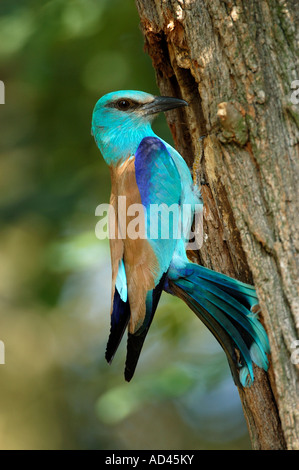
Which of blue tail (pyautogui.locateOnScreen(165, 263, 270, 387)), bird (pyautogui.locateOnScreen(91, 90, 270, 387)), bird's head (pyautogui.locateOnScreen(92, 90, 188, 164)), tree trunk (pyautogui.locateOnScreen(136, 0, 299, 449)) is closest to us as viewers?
tree trunk (pyautogui.locateOnScreen(136, 0, 299, 449))

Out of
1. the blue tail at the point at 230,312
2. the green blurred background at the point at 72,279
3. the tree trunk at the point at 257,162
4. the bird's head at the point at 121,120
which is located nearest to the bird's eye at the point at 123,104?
the bird's head at the point at 121,120

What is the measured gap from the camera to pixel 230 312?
2.95 metres

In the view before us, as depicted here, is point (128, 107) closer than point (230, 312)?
No

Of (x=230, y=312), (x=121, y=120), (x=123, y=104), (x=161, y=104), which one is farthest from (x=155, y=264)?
(x=123, y=104)

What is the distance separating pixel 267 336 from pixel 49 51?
311cm

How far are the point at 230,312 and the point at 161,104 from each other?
1433 mm

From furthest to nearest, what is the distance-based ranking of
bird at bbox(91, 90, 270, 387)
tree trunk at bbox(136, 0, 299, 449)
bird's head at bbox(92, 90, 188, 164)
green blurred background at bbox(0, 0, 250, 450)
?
1. green blurred background at bbox(0, 0, 250, 450)
2. bird's head at bbox(92, 90, 188, 164)
3. bird at bbox(91, 90, 270, 387)
4. tree trunk at bbox(136, 0, 299, 449)

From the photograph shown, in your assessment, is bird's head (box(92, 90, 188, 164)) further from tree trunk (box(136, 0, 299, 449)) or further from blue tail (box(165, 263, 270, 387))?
blue tail (box(165, 263, 270, 387))

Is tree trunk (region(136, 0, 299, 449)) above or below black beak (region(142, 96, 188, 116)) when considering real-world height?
below

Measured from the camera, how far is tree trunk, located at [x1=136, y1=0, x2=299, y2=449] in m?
2.43

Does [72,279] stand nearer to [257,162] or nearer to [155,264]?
[155,264]

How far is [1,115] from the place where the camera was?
5.72m

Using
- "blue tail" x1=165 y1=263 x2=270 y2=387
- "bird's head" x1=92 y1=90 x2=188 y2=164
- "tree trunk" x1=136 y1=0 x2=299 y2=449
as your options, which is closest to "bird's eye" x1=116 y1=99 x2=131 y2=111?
"bird's head" x1=92 y1=90 x2=188 y2=164
